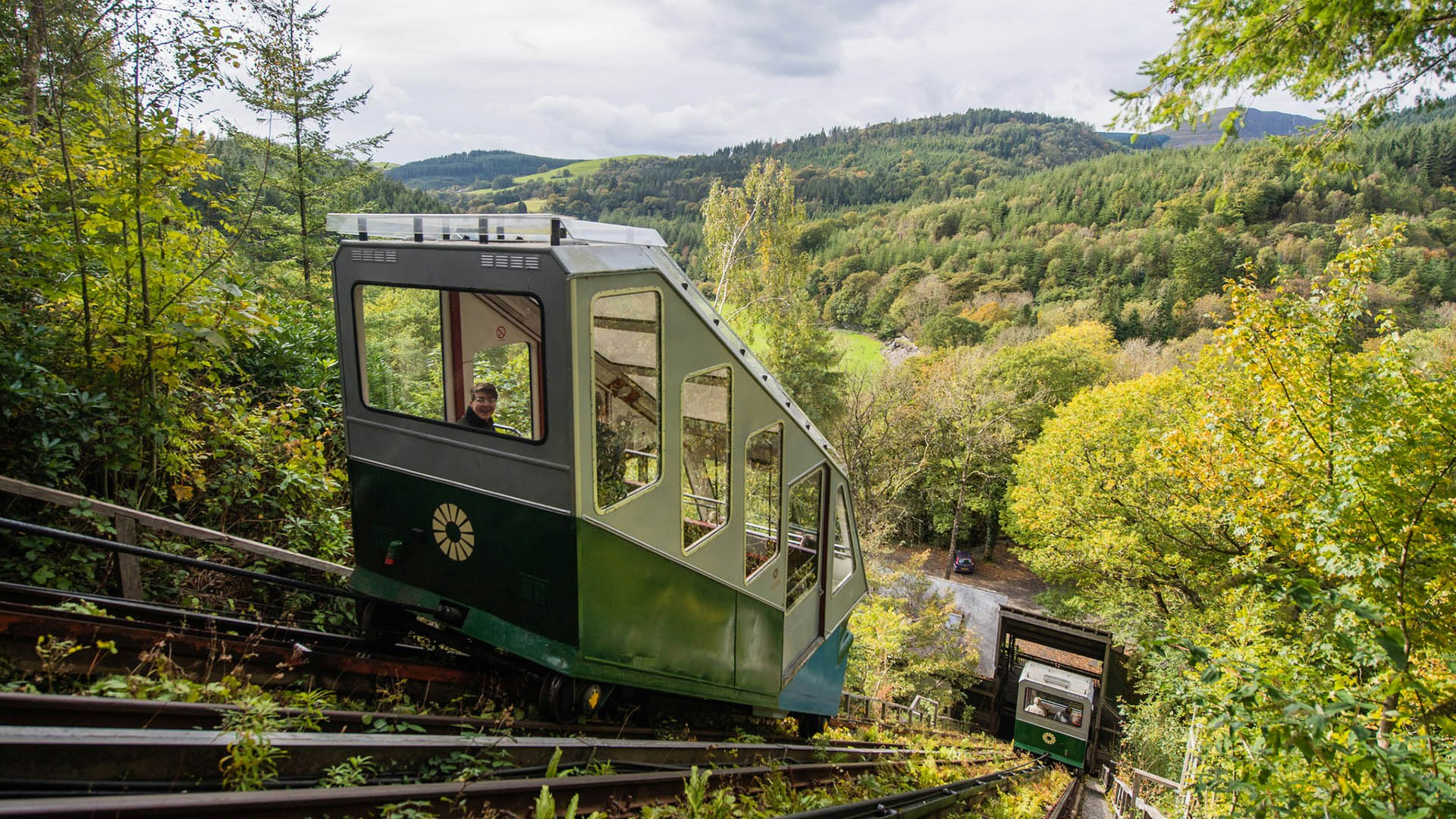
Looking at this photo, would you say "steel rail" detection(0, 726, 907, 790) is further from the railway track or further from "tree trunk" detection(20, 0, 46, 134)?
"tree trunk" detection(20, 0, 46, 134)

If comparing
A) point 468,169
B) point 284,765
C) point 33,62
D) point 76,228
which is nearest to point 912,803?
point 284,765

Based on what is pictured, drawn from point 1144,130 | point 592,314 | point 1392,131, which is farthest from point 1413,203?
point 592,314

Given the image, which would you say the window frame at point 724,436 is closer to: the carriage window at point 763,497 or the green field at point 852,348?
the carriage window at point 763,497

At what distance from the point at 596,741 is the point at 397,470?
7.69 feet

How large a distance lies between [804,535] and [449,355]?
3975mm

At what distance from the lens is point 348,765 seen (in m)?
3.47

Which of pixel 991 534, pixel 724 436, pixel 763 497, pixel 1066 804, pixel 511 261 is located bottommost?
pixel 991 534

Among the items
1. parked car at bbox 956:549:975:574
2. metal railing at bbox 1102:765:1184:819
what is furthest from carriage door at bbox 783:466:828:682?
parked car at bbox 956:549:975:574

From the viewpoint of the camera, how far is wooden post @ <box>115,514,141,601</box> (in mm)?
5258

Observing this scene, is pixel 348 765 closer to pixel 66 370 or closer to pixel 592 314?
pixel 592 314

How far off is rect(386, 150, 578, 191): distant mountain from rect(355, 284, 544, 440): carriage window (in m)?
74.2

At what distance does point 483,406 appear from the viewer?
15.6 feet

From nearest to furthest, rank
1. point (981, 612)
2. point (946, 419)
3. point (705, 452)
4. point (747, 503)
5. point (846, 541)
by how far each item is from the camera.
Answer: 1. point (705, 452)
2. point (747, 503)
3. point (846, 541)
4. point (981, 612)
5. point (946, 419)

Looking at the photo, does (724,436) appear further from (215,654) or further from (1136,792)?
(1136,792)
